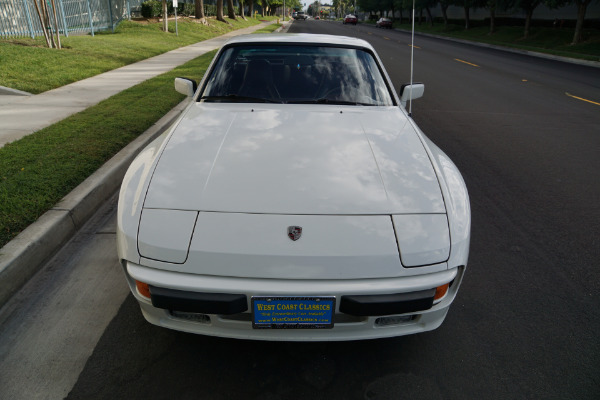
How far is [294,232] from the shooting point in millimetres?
1910

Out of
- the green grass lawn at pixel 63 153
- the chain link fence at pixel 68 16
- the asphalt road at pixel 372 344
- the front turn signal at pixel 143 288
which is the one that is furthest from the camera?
the chain link fence at pixel 68 16

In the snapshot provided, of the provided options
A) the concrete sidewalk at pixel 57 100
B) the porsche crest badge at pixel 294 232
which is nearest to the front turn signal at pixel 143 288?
the porsche crest badge at pixel 294 232

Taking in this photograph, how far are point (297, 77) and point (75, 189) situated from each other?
7.20 ft

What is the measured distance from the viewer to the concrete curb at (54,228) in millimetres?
2749

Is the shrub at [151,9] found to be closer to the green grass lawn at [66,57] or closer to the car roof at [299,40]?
the green grass lawn at [66,57]

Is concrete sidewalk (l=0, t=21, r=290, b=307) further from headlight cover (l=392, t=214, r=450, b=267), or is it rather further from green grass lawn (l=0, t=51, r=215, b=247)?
headlight cover (l=392, t=214, r=450, b=267)

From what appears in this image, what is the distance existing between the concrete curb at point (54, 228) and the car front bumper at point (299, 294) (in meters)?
1.21

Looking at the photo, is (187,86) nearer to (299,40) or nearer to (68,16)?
(299,40)

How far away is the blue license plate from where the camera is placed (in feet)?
6.03

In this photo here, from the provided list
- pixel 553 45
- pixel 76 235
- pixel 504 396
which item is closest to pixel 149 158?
pixel 76 235

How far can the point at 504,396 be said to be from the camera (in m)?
2.01

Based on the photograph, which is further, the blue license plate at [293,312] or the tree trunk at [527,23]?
the tree trunk at [527,23]

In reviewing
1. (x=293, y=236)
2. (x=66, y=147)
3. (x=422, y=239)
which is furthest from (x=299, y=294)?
(x=66, y=147)

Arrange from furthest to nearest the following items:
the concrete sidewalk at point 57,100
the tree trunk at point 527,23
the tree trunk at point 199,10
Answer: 1. the tree trunk at point 199,10
2. the tree trunk at point 527,23
3. the concrete sidewalk at point 57,100
